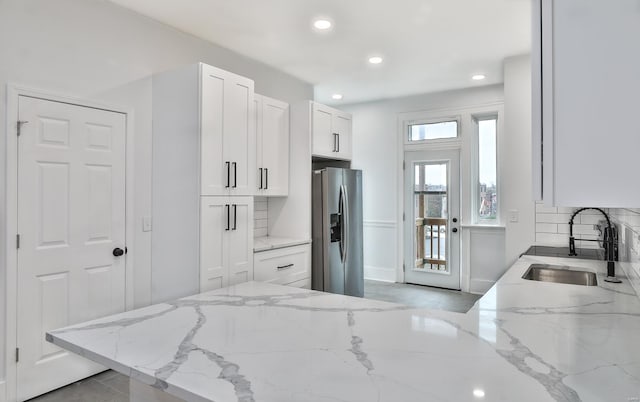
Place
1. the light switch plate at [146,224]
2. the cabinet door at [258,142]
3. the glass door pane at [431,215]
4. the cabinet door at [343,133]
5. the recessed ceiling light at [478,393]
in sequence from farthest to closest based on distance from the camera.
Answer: the glass door pane at [431,215], the cabinet door at [343,133], the cabinet door at [258,142], the light switch plate at [146,224], the recessed ceiling light at [478,393]

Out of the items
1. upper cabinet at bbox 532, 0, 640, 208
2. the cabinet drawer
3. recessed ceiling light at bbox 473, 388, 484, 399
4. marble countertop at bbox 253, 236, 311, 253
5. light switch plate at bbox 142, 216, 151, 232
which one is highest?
upper cabinet at bbox 532, 0, 640, 208

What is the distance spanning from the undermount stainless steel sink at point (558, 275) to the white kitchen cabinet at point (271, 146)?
2.30m

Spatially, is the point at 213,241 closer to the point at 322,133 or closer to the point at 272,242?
the point at 272,242

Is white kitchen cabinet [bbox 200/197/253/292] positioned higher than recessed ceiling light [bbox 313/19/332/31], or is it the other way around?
recessed ceiling light [bbox 313/19/332/31]

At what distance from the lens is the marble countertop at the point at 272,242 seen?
11.4 ft

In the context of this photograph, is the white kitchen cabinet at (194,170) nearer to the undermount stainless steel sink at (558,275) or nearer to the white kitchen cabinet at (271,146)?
the white kitchen cabinet at (271,146)

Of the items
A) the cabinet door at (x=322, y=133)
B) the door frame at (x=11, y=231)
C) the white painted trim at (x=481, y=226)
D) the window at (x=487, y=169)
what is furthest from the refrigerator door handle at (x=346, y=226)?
the door frame at (x=11, y=231)

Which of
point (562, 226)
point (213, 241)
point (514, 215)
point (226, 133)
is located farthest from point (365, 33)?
point (562, 226)

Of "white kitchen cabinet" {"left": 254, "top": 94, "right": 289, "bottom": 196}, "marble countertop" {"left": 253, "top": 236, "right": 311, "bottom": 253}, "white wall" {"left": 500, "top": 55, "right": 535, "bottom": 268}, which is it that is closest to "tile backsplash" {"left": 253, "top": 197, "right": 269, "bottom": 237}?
"marble countertop" {"left": 253, "top": 236, "right": 311, "bottom": 253}

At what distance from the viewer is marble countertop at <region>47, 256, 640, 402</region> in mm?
949

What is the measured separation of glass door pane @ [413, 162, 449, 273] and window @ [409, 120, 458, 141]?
367 mm

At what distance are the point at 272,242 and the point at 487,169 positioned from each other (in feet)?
10.2

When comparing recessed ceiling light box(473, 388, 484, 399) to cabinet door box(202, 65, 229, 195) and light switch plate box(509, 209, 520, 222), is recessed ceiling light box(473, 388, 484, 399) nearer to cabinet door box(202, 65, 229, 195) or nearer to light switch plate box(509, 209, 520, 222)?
cabinet door box(202, 65, 229, 195)

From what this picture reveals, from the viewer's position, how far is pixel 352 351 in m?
1.17
